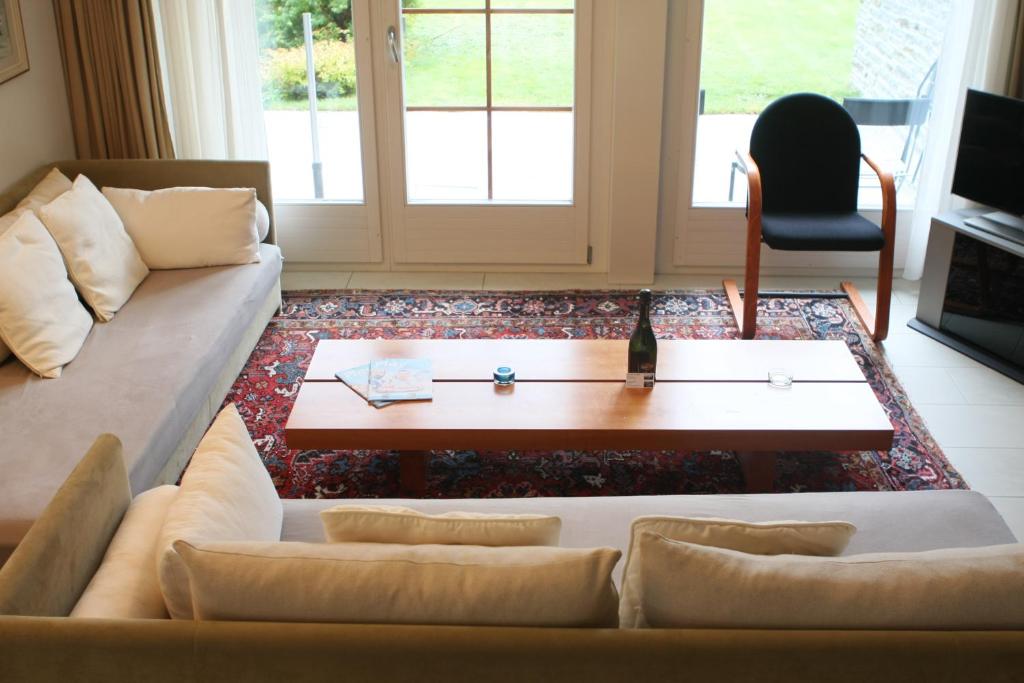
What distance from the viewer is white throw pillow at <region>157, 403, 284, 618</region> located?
180 cm

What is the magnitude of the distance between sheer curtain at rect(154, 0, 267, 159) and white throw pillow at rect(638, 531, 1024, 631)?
3.49m

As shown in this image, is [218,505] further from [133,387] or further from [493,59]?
[493,59]

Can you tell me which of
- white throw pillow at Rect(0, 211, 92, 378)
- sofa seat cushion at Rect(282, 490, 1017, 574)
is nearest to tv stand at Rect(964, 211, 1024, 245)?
sofa seat cushion at Rect(282, 490, 1017, 574)

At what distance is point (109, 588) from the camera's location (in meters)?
1.84

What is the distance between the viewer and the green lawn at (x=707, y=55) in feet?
15.0

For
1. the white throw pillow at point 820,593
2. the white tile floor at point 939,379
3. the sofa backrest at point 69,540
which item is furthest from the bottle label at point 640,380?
the sofa backrest at point 69,540

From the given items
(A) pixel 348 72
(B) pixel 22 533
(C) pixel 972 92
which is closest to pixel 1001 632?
(B) pixel 22 533

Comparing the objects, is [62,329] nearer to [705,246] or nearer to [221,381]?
[221,381]

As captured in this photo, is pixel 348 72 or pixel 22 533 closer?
pixel 22 533

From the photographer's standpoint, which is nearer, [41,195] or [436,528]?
[436,528]

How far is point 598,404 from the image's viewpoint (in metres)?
3.09

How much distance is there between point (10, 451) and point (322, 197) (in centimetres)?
242

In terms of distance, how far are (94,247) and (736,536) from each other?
2600mm

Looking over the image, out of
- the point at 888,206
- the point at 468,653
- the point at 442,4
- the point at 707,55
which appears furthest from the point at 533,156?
the point at 468,653
